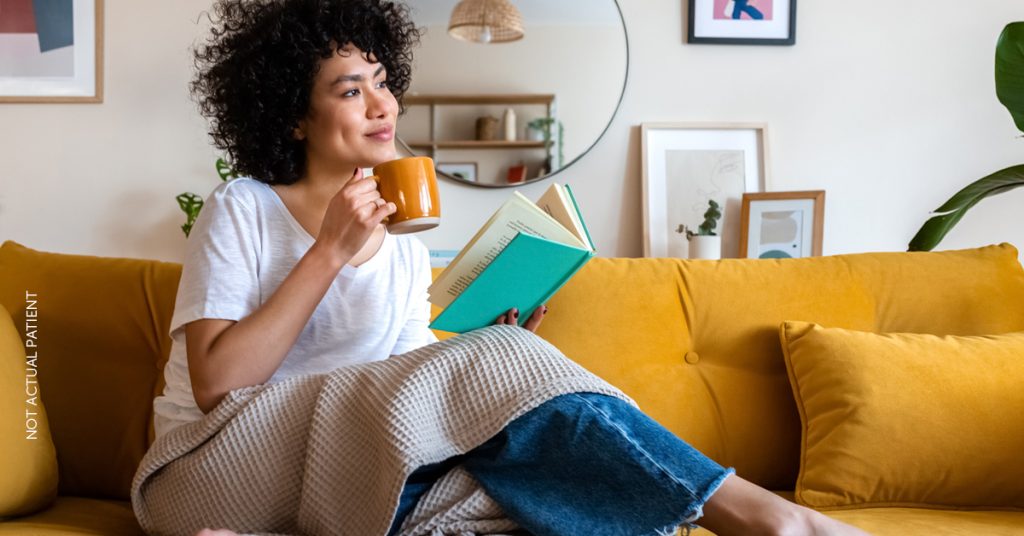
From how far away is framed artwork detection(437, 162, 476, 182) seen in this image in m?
2.27

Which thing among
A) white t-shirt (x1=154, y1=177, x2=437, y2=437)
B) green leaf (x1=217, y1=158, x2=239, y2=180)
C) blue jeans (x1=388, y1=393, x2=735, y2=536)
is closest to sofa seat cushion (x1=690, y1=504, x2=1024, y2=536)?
blue jeans (x1=388, y1=393, x2=735, y2=536)

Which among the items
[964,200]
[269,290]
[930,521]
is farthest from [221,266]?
[964,200]

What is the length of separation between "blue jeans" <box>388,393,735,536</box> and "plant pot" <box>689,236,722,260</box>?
1147 mm

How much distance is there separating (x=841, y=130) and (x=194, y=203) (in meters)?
1.68

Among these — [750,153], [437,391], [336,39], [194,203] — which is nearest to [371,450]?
[437,391]

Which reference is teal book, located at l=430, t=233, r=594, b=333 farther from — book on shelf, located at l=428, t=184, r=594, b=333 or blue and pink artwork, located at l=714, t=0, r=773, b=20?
blue and pink artwork, located at l=714, t=0, r=773, b=20

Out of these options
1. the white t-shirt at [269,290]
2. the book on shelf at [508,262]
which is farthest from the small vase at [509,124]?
the book on shelf at [508,262]

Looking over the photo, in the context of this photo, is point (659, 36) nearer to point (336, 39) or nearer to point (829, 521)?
point (336, 39)

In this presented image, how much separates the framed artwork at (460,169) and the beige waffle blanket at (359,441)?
111 cm

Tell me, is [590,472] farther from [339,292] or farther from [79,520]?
[79,520]

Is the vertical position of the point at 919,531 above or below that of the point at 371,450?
below

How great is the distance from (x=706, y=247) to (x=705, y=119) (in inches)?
14.6

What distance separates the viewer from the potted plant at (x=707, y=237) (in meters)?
2.18

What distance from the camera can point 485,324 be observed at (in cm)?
142
